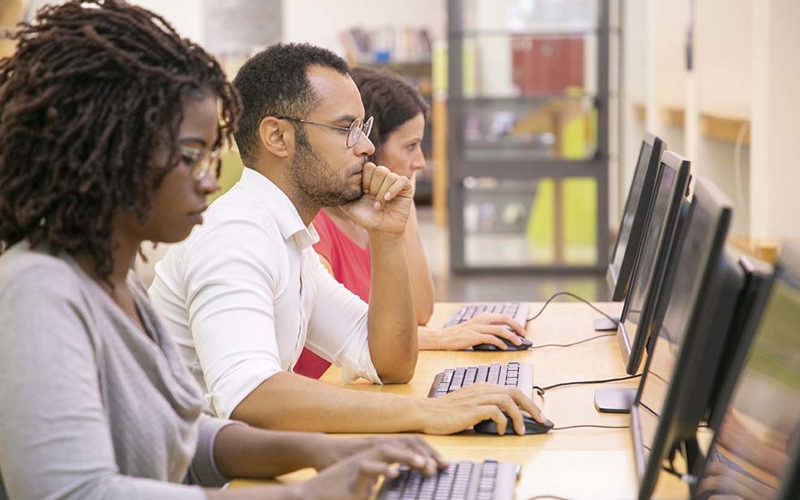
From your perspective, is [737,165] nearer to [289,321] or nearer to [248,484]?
[289,321]

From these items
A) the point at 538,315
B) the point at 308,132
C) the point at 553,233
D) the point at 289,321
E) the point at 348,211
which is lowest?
the point at 553,233

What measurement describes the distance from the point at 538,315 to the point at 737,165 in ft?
8.46

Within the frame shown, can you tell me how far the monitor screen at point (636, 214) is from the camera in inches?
88.2

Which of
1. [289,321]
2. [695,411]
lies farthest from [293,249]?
[695,411]

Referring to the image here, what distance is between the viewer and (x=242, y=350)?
1.72 metres

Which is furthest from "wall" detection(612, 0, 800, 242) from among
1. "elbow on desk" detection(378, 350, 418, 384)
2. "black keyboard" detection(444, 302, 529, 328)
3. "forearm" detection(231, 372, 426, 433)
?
"forearm" detection(231, 372, 426, 433)

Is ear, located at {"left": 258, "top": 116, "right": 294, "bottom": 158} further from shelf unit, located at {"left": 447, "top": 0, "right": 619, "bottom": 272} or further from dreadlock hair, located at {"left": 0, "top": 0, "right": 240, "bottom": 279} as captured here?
shelf unit, located at {"left": 447, "top": 0, "right": 619, "bottom": 272}

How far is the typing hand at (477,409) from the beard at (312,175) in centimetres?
47

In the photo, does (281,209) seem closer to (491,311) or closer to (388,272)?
(388,272)

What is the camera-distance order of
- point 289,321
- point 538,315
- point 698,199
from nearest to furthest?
point 698,199
point 289,321
point 538,315

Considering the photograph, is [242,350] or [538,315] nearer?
[242,350]

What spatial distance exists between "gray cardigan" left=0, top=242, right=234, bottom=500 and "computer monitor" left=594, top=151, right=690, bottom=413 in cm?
75

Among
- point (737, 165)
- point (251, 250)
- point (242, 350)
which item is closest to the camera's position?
point (242, 350)

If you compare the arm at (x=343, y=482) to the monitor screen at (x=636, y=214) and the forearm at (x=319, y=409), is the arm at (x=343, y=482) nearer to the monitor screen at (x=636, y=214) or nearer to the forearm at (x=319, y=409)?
the forearm at (x=319, y=409)
